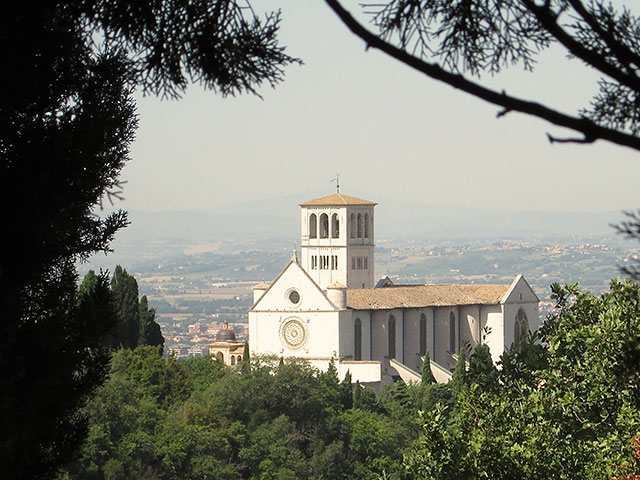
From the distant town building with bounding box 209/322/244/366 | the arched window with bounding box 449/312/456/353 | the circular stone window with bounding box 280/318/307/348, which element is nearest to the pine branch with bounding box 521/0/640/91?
the circular stone window with bounding box 280/318/307/348

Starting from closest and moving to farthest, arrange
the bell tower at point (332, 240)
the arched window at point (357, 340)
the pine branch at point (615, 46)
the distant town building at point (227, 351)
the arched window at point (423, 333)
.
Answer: the pine branch at point (615, 46) < the arched window at point (357, 340) < the arched window at point (423, 333) < the distant town building at point (227, 351) < the bell tower at point (332, 240)

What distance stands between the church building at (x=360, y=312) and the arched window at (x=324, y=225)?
0.06 meters

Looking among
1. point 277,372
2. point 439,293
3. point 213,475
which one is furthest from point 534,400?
point 439,293

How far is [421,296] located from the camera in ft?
274

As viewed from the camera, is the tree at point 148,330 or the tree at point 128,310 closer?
the tree at point 128,310

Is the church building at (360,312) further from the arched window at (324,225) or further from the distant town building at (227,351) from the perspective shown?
the distant town building at (227,351)

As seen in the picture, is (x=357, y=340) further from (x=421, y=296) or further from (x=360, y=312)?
(x=421, y=296)

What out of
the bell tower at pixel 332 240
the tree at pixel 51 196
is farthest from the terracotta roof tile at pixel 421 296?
the tree at pixel 51 196

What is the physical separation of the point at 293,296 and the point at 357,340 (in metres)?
4.12

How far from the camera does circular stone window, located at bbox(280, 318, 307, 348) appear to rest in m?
78.4

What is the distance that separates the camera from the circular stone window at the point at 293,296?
79000 mm

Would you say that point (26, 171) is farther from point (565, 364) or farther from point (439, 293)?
point (439, 293)

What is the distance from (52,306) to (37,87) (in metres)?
1.85

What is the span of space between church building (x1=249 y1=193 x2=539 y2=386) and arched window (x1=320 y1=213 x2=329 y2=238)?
58 millimetres
